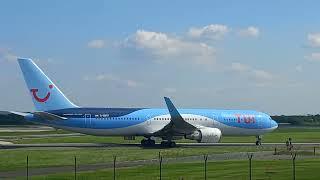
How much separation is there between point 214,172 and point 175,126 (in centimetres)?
2482

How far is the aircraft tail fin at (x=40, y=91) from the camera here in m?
54.9

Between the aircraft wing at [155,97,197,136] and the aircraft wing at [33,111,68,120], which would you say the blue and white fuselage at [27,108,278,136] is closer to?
the aircraft wing at [33,111,68,120]

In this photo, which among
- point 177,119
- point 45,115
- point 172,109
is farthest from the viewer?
point 172,109

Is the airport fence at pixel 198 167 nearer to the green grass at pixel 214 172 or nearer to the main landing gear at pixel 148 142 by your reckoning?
the green grass at pixel 214 172

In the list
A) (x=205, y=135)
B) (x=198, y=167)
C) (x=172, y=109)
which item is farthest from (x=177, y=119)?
(x=198, y=167)

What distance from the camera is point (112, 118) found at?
2191 inches

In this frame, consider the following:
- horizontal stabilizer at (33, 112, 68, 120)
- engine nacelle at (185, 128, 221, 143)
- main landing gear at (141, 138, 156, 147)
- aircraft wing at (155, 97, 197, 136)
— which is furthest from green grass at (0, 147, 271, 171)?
main landing gear at (141, 138, 156, 147)

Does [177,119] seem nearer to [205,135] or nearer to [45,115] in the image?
[205,135]

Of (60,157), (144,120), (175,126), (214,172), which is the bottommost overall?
(214,172)

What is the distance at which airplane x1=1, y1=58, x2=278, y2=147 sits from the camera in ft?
177

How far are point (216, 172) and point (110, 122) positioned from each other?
26.1 m

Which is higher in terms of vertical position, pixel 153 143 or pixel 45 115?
pixel 45 115

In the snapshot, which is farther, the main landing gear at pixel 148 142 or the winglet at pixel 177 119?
the main landing gear at pixel 148 142

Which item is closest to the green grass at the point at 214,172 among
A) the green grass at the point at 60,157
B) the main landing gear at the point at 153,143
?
the green grass at the point at 60,157
